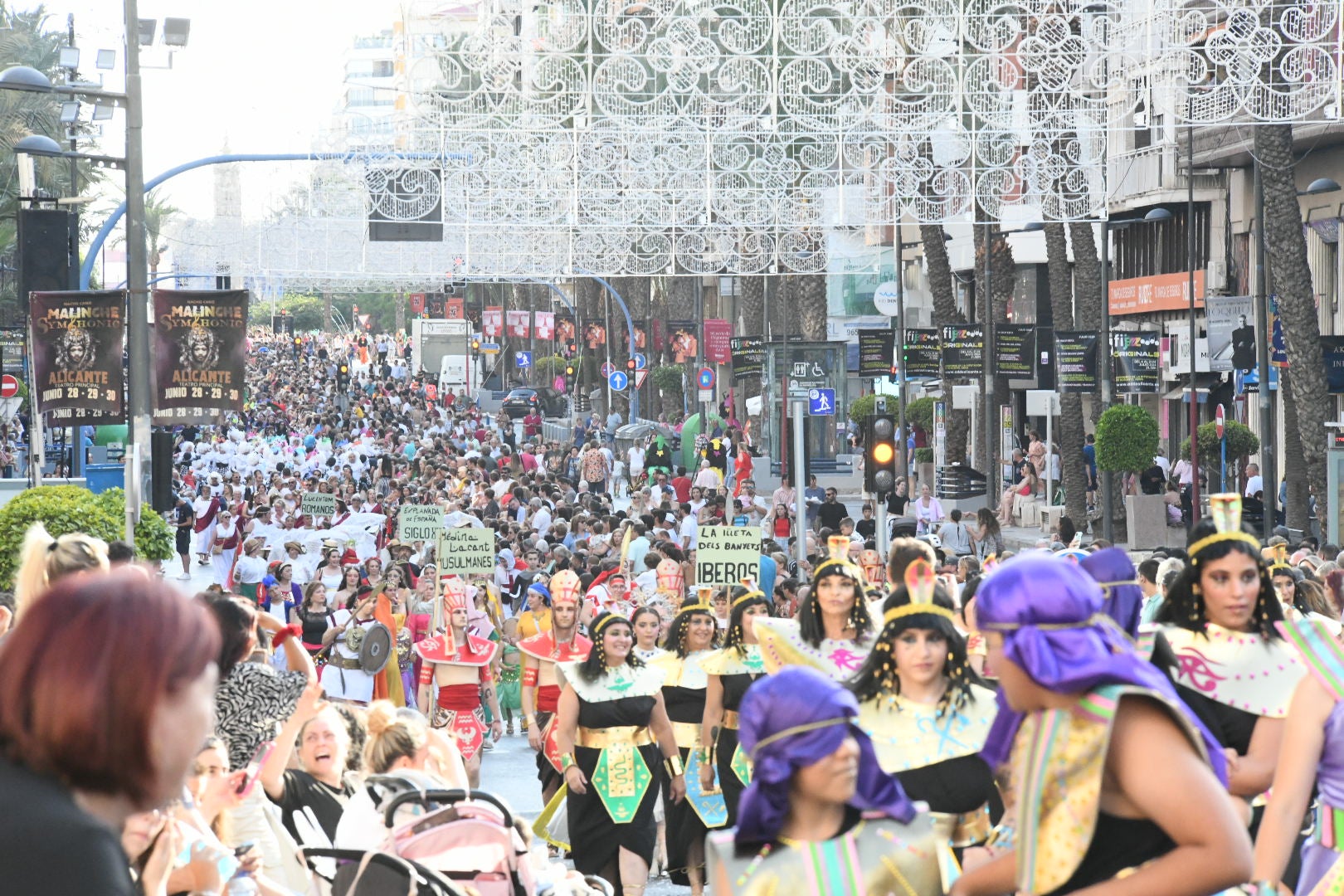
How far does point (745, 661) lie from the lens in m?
10.8

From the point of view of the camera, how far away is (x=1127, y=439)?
97.2ft

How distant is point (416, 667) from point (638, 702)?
606 cm

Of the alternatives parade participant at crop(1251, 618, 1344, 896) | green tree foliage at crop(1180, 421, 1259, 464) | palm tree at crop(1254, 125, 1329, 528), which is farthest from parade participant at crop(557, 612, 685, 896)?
green tree foliage at crop(1180, 421, 1259, 464)

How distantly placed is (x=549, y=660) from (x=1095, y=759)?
Result: 942cm

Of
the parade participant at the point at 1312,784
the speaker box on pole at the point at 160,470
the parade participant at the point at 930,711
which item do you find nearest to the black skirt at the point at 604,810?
the parade participant at the point at 930,711

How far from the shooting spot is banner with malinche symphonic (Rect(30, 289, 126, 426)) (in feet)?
58.1

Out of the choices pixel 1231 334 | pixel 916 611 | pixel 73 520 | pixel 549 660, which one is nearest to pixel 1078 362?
pixel 1231 334

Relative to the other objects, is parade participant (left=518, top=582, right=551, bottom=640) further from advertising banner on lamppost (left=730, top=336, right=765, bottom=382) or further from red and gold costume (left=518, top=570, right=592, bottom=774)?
advertising banner on lamppost (left=730, top=336, right=765, bottom=382)

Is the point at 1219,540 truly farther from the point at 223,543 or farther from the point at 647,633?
the point at 223,543

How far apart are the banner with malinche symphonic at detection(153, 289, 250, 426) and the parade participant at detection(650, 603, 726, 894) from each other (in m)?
8.05

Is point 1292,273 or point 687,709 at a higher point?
point 1292,273

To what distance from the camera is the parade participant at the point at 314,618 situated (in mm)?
16906

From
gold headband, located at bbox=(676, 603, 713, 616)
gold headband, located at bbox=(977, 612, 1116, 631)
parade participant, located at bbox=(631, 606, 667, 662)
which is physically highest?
A: gold headband, located at bbox=(977, 612, 1116, 631)

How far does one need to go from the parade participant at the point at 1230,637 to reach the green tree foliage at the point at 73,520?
1022 cm
